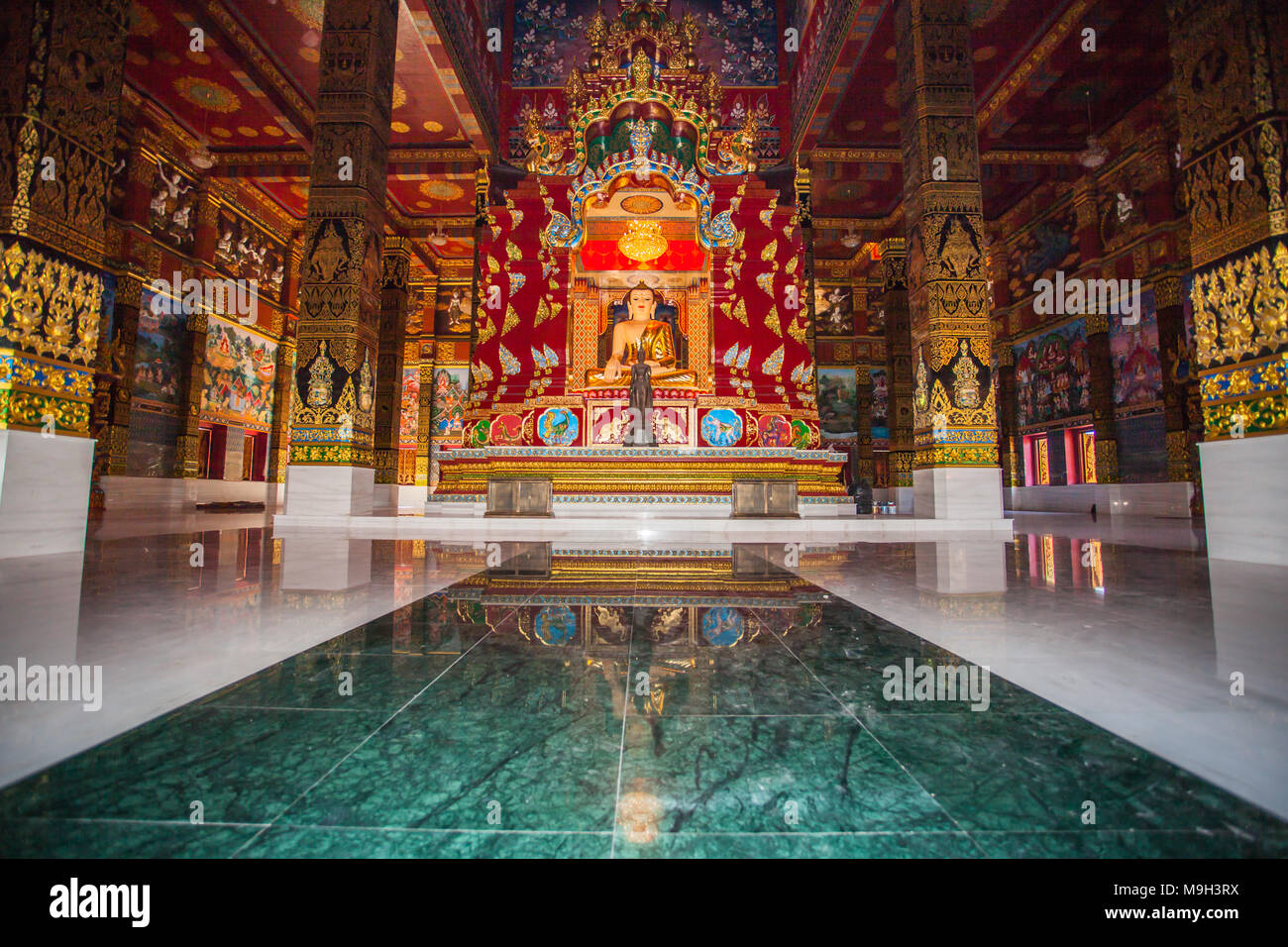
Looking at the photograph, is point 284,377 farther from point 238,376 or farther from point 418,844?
point 418,844

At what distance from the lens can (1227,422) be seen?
16.7 ft

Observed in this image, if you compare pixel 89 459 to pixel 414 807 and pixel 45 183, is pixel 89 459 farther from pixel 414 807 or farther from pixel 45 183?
pixel 414 807

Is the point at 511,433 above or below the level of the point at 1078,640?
above

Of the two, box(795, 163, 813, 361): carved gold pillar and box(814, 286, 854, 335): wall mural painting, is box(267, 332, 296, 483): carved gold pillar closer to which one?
box(795, 163, 813, 361): carved gold pillar

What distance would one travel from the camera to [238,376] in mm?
16219

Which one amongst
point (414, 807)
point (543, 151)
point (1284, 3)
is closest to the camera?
point (414, 807)

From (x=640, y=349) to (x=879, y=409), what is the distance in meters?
12.0

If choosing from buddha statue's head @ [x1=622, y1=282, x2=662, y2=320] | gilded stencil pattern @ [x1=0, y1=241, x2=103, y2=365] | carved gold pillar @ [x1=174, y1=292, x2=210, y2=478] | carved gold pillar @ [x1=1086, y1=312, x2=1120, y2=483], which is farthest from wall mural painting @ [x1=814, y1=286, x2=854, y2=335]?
gilded stencil pattern @ [x1=0, y1=241, x2=103, y2=365]

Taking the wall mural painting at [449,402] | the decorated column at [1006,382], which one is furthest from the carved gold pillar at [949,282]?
the wall mural painting at [449,402]

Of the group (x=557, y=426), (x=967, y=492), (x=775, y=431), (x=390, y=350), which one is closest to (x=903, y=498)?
(x=775, y=431)

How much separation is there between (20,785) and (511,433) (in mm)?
11279

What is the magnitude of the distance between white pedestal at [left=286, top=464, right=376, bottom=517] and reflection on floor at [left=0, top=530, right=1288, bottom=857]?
19.2ft

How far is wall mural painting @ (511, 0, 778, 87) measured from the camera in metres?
13.7
